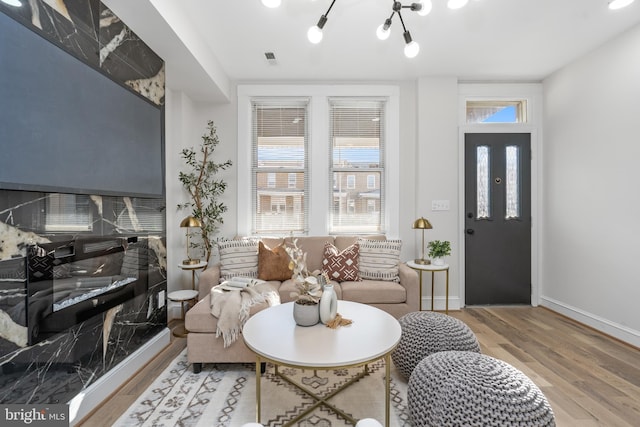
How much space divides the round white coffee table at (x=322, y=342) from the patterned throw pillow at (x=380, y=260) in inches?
41.4

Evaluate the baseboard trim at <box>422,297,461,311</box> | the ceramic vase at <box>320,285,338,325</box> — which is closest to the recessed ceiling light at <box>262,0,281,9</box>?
the ceramic vase at <box>320,285,338,325</box>

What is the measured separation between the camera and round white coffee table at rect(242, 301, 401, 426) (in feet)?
4.59

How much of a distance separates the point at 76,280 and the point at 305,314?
4.54 ft

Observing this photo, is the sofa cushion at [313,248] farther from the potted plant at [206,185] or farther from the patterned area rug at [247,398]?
the patterned area rug at [247,398]

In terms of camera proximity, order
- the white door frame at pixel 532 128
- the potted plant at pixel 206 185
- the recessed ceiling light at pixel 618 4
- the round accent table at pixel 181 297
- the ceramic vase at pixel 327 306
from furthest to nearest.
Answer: the white door frame at pixel 532 128 → the potted plant at pixel 206 185 → the round accent table at pixel 181 297 → the recessed ceiling light at pixel 618 4 → the ceramic vase at pixel 327 306

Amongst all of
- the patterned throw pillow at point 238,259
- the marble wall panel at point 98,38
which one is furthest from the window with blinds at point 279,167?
the marble wall panel at point 98,38

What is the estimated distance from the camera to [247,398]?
1883 millimetres

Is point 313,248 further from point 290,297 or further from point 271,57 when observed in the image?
point 271,57

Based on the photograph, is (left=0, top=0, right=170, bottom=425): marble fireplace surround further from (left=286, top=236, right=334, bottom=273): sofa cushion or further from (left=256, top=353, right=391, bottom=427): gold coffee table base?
(left=286, top=236, right=334, bottom=273): sofa cushion

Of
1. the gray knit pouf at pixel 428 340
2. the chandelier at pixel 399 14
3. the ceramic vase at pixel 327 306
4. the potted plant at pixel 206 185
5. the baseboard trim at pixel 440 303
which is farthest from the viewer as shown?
the baseboard trim at pixel 440 303

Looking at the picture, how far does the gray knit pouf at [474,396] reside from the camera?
1250mm

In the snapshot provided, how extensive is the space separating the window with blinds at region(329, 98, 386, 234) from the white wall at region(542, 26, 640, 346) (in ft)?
6.75

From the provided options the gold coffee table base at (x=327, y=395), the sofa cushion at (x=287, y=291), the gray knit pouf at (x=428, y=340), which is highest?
the sofa cushion at (x=287, y=291)

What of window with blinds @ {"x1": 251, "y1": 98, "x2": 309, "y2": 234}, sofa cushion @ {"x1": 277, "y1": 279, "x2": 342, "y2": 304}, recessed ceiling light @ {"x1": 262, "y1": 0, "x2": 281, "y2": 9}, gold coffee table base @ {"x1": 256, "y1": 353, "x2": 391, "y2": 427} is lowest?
gold coffee table base @ {"x1": 256, "y1": 353, "x2": 391, "y2": 427}
